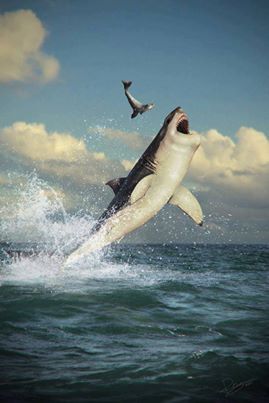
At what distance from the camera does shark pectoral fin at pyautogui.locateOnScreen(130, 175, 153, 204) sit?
11375 mm

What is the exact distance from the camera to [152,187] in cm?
1157

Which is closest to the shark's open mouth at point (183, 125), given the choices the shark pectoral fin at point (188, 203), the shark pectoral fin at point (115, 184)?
the shark pectoral fin at point (188, 203)

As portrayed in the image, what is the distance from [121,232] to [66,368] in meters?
7.02

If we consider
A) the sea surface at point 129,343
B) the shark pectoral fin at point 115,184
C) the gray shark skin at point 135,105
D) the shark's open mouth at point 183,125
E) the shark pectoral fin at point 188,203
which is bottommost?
the sea surface at point 129,343

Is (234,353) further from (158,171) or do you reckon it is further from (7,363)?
(158,171)

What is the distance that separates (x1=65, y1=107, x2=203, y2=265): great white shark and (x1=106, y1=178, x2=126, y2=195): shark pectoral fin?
3 cm

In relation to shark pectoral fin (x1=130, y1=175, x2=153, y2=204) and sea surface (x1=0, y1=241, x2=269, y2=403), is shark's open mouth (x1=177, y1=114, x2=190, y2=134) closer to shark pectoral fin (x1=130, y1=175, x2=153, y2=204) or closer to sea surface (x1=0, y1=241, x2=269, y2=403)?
shark pectoral fin (x1=130, y1=175, x2=153, y2=204)

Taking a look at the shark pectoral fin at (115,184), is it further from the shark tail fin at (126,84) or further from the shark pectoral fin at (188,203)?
the shark tail fin at (126,84)

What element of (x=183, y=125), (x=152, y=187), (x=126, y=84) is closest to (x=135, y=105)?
(x=126, y=84)

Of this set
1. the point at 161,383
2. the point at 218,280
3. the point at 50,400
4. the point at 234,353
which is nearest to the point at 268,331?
the point at 234,353

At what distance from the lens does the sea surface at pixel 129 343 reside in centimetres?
461

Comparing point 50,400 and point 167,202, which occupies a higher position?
point 167,202

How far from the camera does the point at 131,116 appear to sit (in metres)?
11.6

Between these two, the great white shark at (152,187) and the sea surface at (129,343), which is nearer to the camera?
the sea surface at (129,343)
